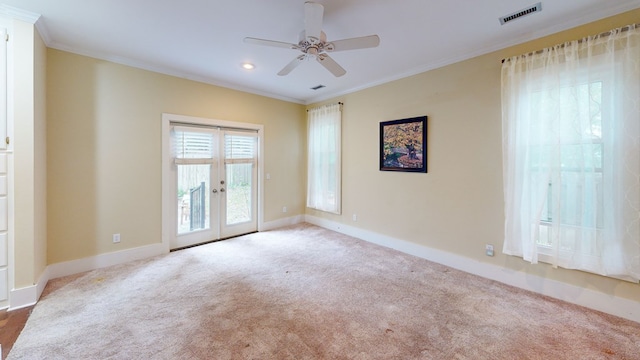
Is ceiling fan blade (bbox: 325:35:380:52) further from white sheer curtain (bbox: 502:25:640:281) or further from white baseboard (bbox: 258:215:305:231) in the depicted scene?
white baseboard (bbox: 258:215:305:231)

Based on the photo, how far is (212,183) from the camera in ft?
14.1

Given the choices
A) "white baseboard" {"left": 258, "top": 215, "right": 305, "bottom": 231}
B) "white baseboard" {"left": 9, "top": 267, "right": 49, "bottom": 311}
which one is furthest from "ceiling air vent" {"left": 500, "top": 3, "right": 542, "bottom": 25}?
"white baseboard" {"left": 9, "top": 267, "right": 49, "bottom": 311}

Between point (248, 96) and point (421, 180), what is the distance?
3369 mm

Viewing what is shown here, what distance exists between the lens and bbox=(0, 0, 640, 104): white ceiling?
222 cm

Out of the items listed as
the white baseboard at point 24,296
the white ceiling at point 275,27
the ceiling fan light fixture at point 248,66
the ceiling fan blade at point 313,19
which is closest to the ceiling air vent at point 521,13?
the white ceiling at point 275,27

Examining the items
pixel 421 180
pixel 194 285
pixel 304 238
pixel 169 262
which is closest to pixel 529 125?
pixel 421 180

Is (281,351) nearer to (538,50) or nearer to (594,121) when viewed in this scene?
(594,121)

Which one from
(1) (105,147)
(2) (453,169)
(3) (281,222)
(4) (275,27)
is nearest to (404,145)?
(2) (453,169)

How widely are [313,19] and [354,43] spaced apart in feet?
1.39

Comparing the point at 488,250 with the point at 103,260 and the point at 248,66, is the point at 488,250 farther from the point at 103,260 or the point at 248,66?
the point at 103,260

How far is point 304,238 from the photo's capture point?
4527 millimetres

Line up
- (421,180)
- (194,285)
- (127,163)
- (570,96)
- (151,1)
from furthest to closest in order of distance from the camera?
1. (421,180)
2. (127,163)
3. (194,285)
4. (570,96)
5. (151,1)

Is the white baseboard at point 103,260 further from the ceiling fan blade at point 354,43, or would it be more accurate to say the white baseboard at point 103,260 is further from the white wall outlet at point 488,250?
the white wall outlet at point 488,250

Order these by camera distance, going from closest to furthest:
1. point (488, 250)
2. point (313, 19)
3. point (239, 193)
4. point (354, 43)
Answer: point (313, 19) < point (354, 43) < point (488, 250) < point (239, 193)
